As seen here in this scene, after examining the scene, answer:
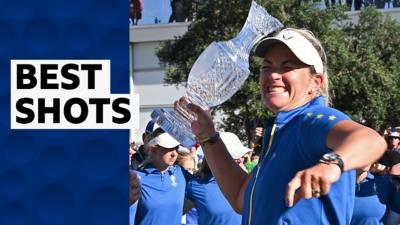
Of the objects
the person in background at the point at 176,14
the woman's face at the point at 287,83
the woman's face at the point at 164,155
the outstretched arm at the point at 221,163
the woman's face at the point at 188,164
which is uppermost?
the person in background at the point at 176,14

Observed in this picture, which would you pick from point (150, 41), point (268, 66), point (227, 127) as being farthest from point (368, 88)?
point (268, 66)

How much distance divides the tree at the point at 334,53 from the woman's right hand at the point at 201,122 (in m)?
13.1

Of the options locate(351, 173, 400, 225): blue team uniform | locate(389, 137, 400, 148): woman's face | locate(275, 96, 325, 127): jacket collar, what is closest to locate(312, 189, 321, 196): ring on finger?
locate(275, 96, 325, 127): jacket collar

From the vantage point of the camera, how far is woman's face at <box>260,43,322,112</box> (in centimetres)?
254

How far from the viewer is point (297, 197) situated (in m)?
1.90

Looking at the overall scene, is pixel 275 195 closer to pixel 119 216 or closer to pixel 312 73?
pixel 312 73

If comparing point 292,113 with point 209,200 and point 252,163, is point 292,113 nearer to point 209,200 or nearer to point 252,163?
point 209,200

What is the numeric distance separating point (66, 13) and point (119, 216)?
0.47 metres

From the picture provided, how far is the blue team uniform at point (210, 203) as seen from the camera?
19.1ft

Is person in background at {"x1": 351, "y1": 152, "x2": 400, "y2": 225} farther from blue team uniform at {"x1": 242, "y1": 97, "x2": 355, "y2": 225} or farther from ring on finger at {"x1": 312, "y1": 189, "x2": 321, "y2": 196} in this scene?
ring on finger at {"x1": 312, "y1": 189, "x2": 321, "y2": 196}

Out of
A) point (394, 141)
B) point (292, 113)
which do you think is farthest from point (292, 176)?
point (394, 141)

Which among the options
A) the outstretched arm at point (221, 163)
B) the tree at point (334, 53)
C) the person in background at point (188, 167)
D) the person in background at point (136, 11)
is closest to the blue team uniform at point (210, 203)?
the person in background at point (188, 167)

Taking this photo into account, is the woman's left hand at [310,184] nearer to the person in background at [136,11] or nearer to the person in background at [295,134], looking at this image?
the person in background at [295,134]

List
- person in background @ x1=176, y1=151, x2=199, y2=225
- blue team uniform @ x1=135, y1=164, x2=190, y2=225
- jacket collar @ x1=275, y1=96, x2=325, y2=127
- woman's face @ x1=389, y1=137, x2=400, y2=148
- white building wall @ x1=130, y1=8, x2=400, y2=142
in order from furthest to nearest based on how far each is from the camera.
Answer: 1. white building wall @ x1=130, y1=8, x2=400, y2=142
2. woman's face @ x1=389, y1=137, x2=400, y2=148
3. person in background @ x1=176, y1=151, x2=199, y2=225
4. blue team uniform @ x1=135, y1=164, x2=190, y2=225
5. jacket collar @ x1=275, y1=96, x2=325, y2=127
